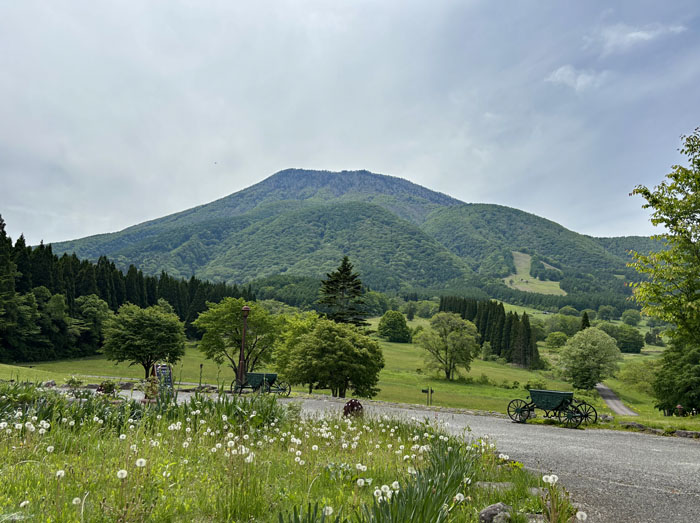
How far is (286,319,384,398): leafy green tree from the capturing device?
33562 millimetres

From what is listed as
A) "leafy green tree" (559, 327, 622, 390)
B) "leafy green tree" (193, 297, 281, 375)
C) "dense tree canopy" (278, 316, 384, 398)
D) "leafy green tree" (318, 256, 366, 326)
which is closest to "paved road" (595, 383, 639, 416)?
"leafy green tree" (559, 327, 622, 390)

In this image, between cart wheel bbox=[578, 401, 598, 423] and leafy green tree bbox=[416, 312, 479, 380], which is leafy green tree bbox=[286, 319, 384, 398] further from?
leafy green tree bbox=[416, 312, 479, 380]

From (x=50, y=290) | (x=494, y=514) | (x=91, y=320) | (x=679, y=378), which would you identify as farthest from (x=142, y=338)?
(x=679, y=378)

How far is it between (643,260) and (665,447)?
22.9ft

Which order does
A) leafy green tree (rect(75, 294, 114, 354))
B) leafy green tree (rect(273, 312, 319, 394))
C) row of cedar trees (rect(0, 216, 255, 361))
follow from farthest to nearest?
1. leafy green tree (rect(75, 294, 114, 354))
2. row of cedar trees (rect(0, 216, 255, 361))
3. leafy green tree (rect(273, 312, 319, 394))

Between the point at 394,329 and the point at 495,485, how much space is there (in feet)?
373

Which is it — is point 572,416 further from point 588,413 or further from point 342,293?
point 342,293

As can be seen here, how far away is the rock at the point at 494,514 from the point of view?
4.81 metres

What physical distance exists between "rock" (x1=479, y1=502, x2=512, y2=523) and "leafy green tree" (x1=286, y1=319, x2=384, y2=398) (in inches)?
1132

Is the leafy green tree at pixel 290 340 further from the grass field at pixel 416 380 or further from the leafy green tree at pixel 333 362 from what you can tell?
the grass field at pixel 416 380

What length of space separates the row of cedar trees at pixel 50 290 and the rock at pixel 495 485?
209 feet

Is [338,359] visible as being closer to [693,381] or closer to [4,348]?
[693,381]

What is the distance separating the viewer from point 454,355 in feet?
225

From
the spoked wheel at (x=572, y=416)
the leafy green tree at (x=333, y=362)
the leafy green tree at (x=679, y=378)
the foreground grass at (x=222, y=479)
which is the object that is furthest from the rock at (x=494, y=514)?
the leafy green tree at (x=679, y=378)
